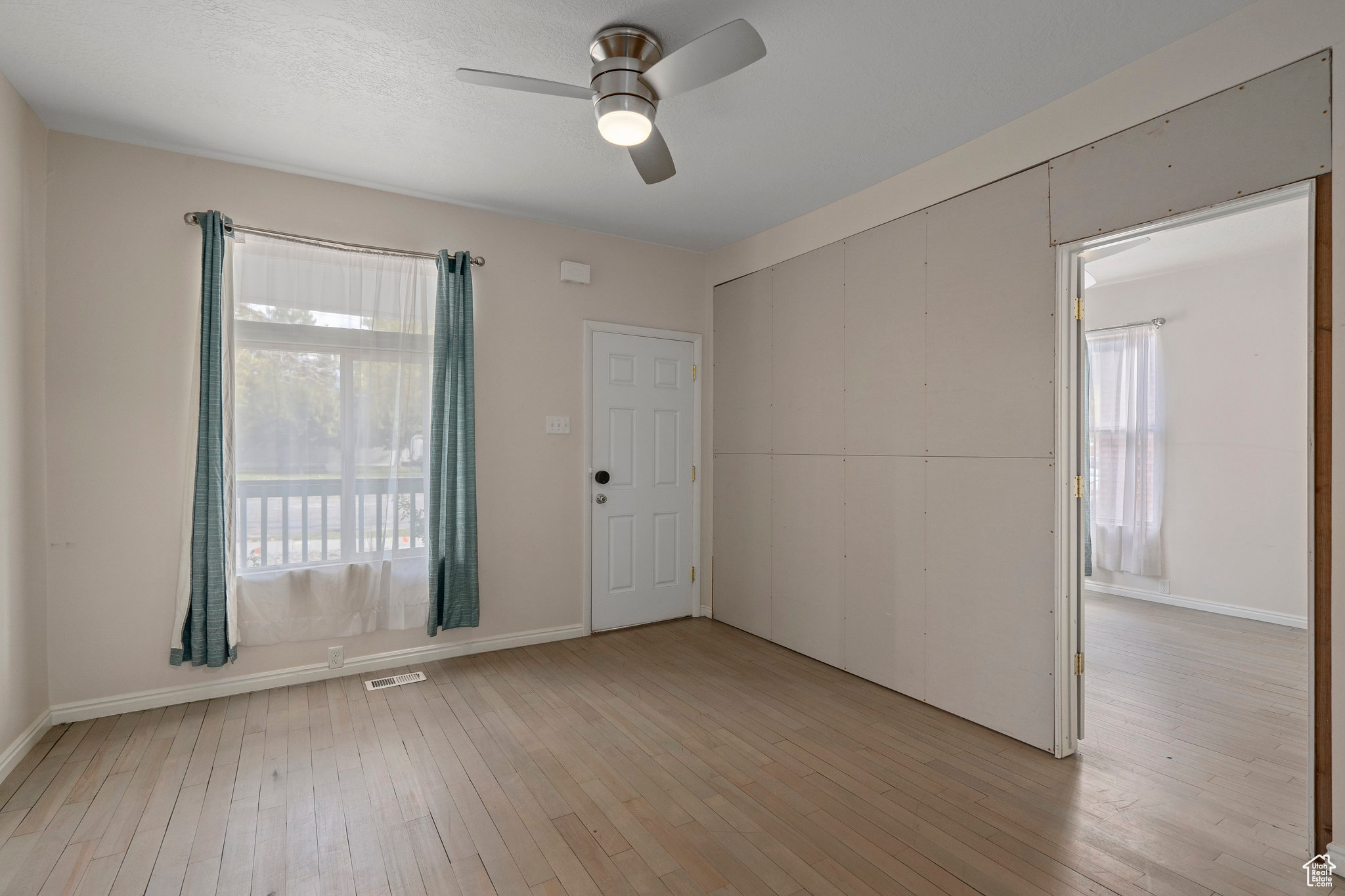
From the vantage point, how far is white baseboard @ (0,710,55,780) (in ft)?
8.02

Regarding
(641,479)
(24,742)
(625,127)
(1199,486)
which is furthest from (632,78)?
(1199,486)

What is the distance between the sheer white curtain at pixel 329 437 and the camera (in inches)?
127

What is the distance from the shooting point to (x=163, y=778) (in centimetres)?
245

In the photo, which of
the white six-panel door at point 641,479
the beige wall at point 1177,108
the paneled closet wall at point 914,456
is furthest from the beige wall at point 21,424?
the beige wall at point 1177,108

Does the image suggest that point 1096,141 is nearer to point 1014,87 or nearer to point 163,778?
point 1014,87

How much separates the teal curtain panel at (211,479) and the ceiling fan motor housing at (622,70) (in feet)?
7.08

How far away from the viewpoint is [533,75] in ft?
8.23

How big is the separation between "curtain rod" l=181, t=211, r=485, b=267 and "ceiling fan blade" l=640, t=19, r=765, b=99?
6.71ft

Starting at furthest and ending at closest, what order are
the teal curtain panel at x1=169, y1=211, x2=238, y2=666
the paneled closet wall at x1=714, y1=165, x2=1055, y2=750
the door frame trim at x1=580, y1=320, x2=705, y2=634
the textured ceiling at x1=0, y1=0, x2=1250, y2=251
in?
the door frame trim at x1=580, y1=320, x2=705, y2=634 < the teal curtain panel at x1=169, y1=211, x2=238, y2=666 < the paneled closet wall at x1=714, y1=165, x2=1055, y2=750 < the textured ceiling at x1=0, y1=0, x2=1250, y2=251

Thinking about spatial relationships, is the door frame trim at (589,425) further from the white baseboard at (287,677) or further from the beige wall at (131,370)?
the beige wall at (131,370)

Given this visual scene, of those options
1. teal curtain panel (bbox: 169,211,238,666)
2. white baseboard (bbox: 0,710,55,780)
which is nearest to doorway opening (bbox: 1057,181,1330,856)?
teal curtain panel (bbox: 169,211,238,666)

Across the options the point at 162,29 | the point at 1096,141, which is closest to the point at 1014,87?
the point at 1096,141

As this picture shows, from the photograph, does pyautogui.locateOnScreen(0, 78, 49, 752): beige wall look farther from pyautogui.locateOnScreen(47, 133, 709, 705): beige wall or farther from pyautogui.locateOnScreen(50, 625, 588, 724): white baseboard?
pyautogui.locateOnScreen(50, 625, 588, 724): white baseboard

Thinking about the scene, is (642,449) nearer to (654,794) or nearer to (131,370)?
(654,794)
